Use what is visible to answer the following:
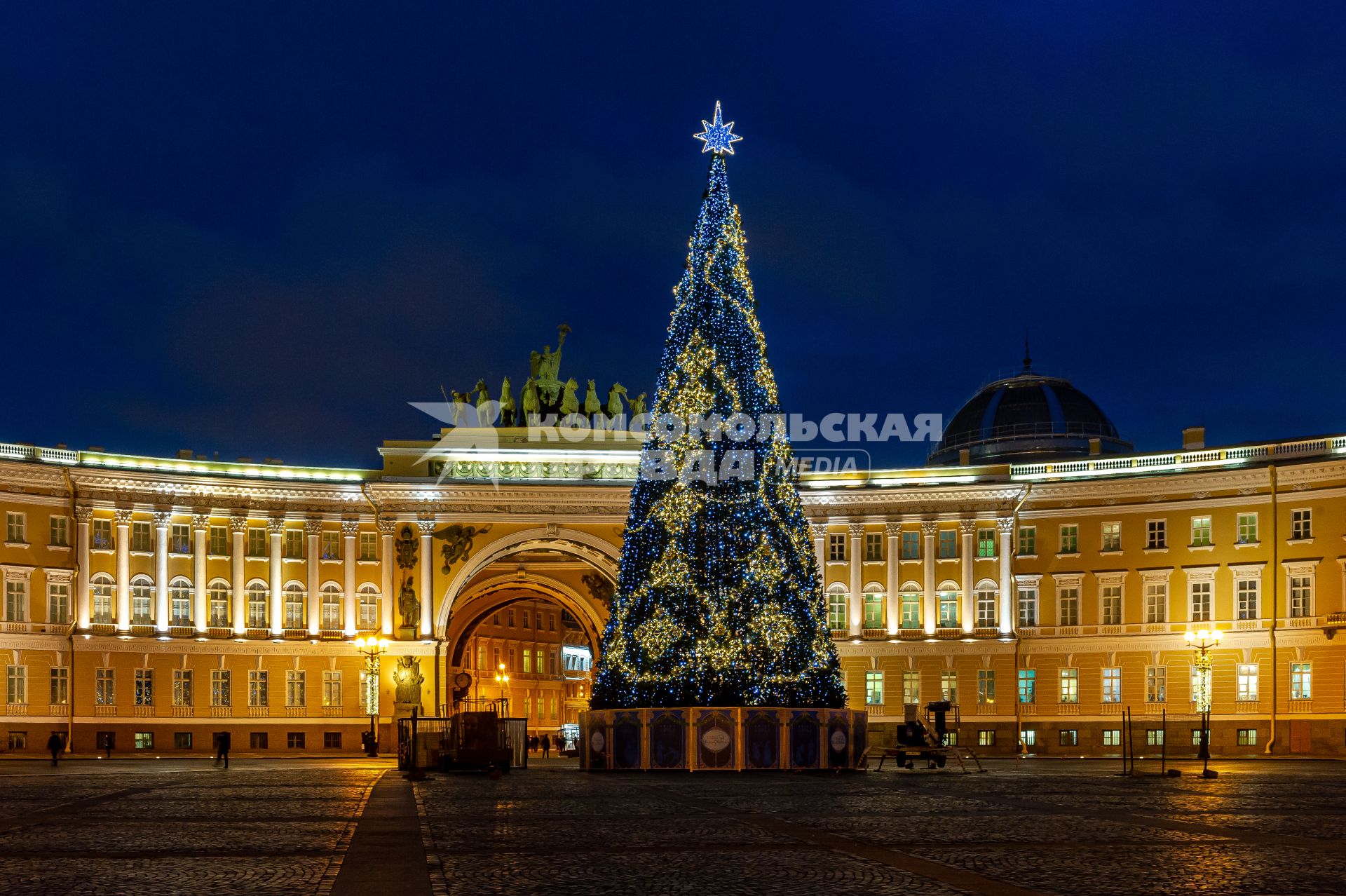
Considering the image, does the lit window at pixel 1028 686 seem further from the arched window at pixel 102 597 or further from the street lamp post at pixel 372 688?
the arched window at pixel 102 597

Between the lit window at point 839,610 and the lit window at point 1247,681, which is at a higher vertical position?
the lit window at point 839,610

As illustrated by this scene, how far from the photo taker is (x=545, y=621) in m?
113

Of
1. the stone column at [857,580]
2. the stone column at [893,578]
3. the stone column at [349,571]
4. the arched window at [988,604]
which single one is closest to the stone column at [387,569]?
the stone column at [349,571]

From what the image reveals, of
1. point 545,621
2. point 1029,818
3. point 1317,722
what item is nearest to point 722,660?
point 1029,818

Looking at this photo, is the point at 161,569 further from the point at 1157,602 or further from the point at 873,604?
the point at 1157,602

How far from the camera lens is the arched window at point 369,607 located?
76688 mm

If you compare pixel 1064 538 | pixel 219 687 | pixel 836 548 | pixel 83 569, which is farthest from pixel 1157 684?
pixel 83 569

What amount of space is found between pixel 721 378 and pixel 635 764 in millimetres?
10671

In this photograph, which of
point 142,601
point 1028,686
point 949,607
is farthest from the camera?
point 949,607

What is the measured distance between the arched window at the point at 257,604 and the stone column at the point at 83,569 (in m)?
6.73

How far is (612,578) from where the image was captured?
81.4m

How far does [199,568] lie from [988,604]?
113 feet

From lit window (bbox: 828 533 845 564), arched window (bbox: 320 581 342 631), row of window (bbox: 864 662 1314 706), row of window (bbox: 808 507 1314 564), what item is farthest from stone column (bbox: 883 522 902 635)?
arched window (bbox: 320 581 342 631)

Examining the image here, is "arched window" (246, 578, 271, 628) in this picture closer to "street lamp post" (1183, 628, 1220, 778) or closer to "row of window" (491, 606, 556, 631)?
"row of window" (491, 606, 556, 631)
